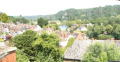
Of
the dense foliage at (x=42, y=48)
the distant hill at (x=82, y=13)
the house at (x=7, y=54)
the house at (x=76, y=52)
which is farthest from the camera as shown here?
the distant hill at (x=82, y=13)

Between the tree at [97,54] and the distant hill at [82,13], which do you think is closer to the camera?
the tree at [97,54]

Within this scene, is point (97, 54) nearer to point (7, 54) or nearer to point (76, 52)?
point (76, 52)

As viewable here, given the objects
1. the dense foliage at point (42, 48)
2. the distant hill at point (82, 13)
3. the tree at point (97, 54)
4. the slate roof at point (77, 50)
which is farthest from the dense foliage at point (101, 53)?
the distant hill at point (82, 13)

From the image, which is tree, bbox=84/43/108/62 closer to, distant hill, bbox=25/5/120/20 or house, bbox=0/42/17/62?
house, bbox=0/42/17/62

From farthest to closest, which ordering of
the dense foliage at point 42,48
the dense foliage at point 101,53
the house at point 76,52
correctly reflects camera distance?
the house at point 76,52 → the dense foliage at point 42,48 → the dense foliage at point 101,53

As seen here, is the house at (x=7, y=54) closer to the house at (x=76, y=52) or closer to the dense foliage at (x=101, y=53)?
the dense foliage at (x=101, y=53)

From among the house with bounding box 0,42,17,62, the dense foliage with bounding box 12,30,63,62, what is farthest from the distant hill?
the house with bounding box 0,42,17,62

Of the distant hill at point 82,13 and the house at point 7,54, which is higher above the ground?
the house at point 7,54

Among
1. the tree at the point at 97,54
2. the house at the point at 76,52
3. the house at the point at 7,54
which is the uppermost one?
the house at the point at 7,54

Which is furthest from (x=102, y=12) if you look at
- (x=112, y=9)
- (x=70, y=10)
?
(x=70, y=10)

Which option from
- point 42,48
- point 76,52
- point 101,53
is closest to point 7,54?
point 101,53
